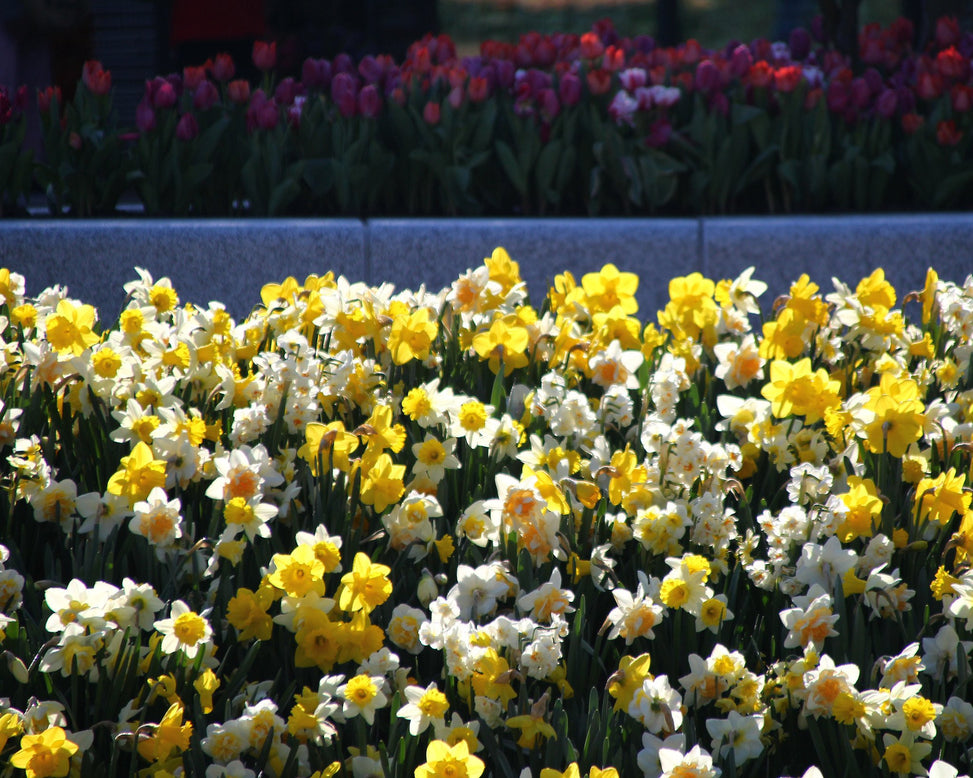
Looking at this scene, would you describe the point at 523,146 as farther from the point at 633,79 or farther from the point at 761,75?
the point at 761,75

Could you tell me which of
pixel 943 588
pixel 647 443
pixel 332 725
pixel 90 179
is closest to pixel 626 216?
pixel 90 179

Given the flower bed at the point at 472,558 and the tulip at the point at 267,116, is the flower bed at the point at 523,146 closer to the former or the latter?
the tulip at the point at 267,116

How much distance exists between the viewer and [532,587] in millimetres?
1438

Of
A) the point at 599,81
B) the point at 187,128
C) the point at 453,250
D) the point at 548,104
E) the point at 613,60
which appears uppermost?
the point at 613,60

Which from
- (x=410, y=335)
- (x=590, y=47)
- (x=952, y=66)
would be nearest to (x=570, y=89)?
(x=590, y=47)

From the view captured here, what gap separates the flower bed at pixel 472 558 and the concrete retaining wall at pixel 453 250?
204 centimetres

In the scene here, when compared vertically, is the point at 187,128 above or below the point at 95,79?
below

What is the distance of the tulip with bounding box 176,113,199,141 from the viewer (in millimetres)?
4430

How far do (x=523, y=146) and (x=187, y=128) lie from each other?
1.38 metres

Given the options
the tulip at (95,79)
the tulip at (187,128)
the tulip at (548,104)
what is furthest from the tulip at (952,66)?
the tulip at (95,79)

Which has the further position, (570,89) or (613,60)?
(613,60)

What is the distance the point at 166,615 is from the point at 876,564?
0.95 meters

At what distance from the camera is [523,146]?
14.7 ft

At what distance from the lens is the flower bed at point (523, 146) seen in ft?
14.7
